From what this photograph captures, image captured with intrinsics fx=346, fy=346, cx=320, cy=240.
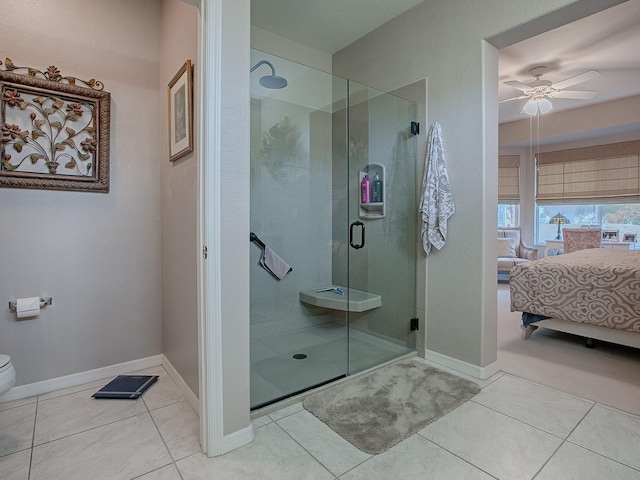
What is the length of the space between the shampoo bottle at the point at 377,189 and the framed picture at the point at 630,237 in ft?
17.5

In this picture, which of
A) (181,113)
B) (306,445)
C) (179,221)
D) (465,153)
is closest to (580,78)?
(465,153)

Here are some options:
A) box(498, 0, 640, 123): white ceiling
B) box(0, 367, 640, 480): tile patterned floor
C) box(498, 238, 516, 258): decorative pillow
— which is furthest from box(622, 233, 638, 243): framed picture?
box(0, 367, 640, 480): tile patterned floor

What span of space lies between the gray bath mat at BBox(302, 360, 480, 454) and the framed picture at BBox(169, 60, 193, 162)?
68.1 inches

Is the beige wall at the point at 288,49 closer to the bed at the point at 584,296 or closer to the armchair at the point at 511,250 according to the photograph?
the bed at the point at 584,296

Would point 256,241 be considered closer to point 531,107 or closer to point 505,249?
point 531,107

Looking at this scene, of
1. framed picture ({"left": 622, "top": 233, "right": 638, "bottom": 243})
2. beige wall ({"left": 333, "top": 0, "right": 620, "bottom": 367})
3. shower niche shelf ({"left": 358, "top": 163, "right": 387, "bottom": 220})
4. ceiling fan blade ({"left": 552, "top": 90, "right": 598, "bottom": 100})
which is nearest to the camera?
beige wall ({"left": 333, "top": 0, "right": 620, "bottom": 367})

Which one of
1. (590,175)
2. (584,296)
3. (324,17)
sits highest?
(324,17)

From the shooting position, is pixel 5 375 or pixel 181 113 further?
pixel 181 113

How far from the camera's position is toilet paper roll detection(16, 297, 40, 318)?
2.10 m

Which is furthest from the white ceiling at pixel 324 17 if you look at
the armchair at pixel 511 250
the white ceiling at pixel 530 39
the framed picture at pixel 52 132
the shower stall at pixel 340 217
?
the armchair at pixel 511 250

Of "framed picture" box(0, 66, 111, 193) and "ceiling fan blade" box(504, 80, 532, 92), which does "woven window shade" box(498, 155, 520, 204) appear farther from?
"framed picture" box(0, 66, 111, 193)

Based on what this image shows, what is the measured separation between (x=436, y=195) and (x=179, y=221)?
1830 millimetres

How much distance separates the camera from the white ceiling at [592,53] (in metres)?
3.00

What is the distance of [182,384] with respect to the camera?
2234mm
